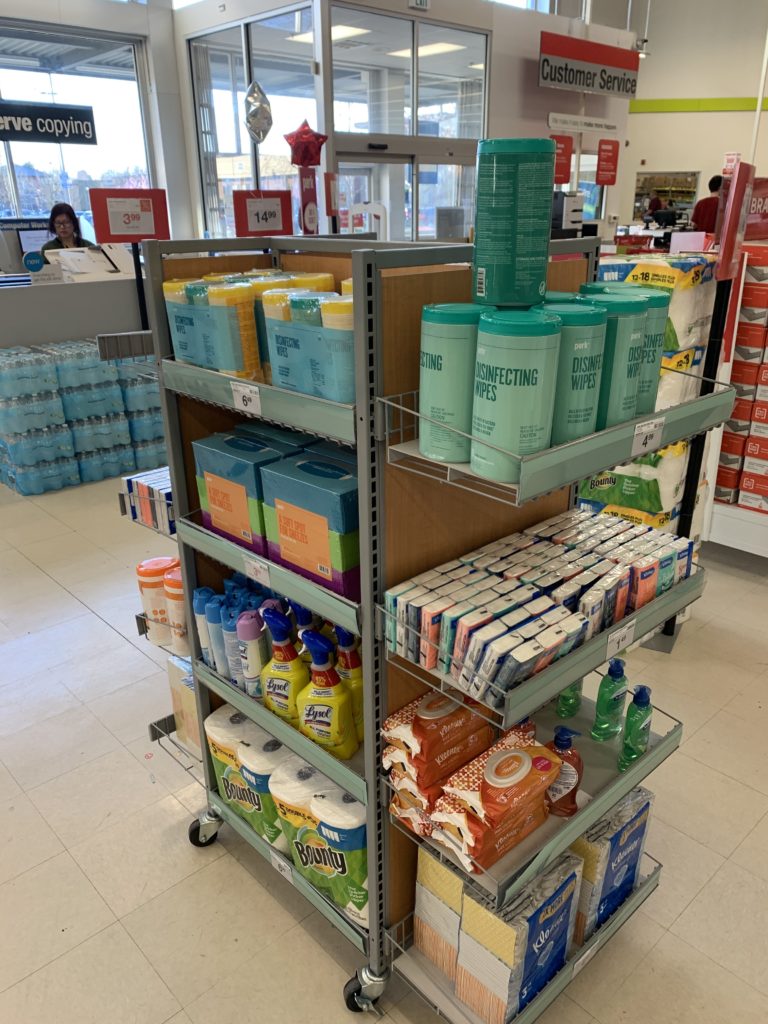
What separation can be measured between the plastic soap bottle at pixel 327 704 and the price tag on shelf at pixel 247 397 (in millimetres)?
551

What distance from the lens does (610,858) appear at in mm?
1813

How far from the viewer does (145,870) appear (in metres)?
2.27

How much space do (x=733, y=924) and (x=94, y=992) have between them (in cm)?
172

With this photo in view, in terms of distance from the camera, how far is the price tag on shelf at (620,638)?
146cm

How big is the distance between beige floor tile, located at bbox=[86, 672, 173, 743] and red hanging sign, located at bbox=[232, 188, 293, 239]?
258 centimetres

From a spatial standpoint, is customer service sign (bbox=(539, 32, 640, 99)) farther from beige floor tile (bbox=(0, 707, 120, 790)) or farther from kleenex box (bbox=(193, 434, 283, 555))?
beige floor tile (bbox=(0, 707, 120, 790))

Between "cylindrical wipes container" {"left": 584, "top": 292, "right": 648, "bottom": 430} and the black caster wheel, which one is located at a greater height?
"cylindrical wipes container" {"left": 584, "top": 292, "right": 648, "bottom": 430}

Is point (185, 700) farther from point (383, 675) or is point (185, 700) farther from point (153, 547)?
point (153, 547)

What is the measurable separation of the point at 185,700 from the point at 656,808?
1.60 meters

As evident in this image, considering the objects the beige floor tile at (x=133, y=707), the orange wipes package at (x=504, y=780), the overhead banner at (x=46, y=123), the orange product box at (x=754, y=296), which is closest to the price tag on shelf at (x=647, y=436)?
the orange wipes package at (x=504, y=780)

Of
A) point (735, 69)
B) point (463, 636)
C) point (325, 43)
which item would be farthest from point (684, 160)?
point (463, 636)

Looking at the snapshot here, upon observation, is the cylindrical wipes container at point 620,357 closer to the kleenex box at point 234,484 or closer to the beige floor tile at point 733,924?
the kleenex box at point 234,484

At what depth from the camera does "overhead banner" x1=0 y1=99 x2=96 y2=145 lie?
7.84 m

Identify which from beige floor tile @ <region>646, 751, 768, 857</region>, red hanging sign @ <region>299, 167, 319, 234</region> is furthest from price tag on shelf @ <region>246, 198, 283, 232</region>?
beige floor tile @ <region>646, 751, 768, 857</region>
